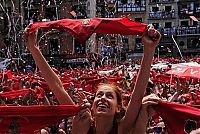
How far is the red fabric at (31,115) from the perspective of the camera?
205 inches

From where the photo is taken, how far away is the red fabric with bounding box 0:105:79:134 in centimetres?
520

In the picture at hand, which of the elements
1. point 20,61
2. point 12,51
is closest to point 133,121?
Result: point 20,61

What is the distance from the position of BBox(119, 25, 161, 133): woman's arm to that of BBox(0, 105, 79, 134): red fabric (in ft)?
1.54

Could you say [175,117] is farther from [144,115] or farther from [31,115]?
[31,115]

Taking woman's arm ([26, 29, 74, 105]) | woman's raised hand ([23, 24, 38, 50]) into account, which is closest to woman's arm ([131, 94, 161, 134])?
woman's arm ([26, 29, 74, 105])

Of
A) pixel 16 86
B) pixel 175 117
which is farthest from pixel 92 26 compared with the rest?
pixel 16 86

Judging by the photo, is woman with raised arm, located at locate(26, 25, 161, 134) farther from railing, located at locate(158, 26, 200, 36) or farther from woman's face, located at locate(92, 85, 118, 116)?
railing, located at locate(158, 26, 200, 36)

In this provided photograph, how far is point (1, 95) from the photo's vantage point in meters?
11.0

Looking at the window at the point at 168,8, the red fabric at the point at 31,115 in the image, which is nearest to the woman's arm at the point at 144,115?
the red fabric at the point at 31,115

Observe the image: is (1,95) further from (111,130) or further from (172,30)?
(172,30)

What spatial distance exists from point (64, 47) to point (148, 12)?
2011cm

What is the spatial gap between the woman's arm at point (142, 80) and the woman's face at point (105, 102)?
135mm

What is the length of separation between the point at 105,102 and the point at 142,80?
0.37 meters

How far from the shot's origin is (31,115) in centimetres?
527
